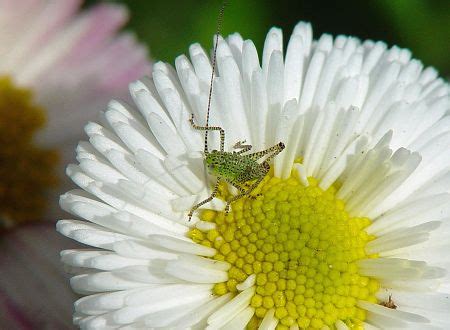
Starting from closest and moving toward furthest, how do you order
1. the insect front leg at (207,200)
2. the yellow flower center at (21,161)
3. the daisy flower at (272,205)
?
the daisy flower at (272,205) → the insect front leg at (207,200) → the yellow flower center at (21,161)

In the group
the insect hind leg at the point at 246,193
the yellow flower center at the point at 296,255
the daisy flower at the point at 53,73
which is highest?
the daisy flower at the point at 53,73

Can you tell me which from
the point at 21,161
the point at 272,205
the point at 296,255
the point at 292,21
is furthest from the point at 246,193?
the point at 292,21

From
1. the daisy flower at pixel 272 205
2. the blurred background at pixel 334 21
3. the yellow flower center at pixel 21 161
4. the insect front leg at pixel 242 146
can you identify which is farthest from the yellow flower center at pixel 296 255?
the blurred background at pixel 334 21

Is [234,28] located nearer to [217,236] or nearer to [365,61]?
[365,61]

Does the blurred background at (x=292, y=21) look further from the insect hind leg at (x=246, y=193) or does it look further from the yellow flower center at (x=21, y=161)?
the insect hind leg at (x=246, y=193)

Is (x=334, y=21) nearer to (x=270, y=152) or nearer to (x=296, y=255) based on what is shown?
(x=270, y=152)

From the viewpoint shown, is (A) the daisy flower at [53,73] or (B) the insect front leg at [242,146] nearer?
(B) the insect front leg at [242,146]
